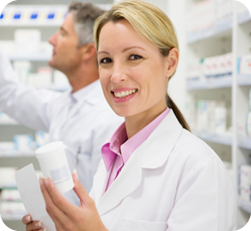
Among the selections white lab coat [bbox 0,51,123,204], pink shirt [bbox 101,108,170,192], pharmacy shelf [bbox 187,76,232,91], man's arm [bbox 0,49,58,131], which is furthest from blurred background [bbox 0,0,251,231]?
man's arm [bbox 0,49,58,131]

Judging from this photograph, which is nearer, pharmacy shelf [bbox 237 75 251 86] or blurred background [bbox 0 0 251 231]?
pharmacy shelf [bbox 237 75 251 86]

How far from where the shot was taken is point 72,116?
177 centimetres

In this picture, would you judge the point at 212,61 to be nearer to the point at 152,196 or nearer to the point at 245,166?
the point at 245,166

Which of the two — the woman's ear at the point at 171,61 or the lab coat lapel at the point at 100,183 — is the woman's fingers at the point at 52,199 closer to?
the lab coat lapel at the point at 100,183

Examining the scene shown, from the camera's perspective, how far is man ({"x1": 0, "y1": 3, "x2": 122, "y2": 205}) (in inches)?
61.4

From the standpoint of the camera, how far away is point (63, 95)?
2.00 metres

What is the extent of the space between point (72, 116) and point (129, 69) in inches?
34.9

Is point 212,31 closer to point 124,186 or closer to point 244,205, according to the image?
point 244,205

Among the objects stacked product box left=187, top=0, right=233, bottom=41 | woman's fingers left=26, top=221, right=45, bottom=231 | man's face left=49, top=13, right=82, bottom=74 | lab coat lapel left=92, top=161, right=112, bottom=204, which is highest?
stacked product box left=187, top=0, right=233, bottom=41

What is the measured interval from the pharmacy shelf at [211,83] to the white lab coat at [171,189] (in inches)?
49.7

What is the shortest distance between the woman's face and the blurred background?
2.21 ft

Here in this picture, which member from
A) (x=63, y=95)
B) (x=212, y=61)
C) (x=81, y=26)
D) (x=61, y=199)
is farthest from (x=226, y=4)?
(x=61, y=199)

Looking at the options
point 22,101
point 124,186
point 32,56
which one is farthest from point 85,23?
point 32,56

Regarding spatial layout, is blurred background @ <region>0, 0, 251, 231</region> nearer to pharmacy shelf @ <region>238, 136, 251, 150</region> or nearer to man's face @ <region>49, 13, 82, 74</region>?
pharmacy shelf @ <region>238, 136, 251, 150</region>
